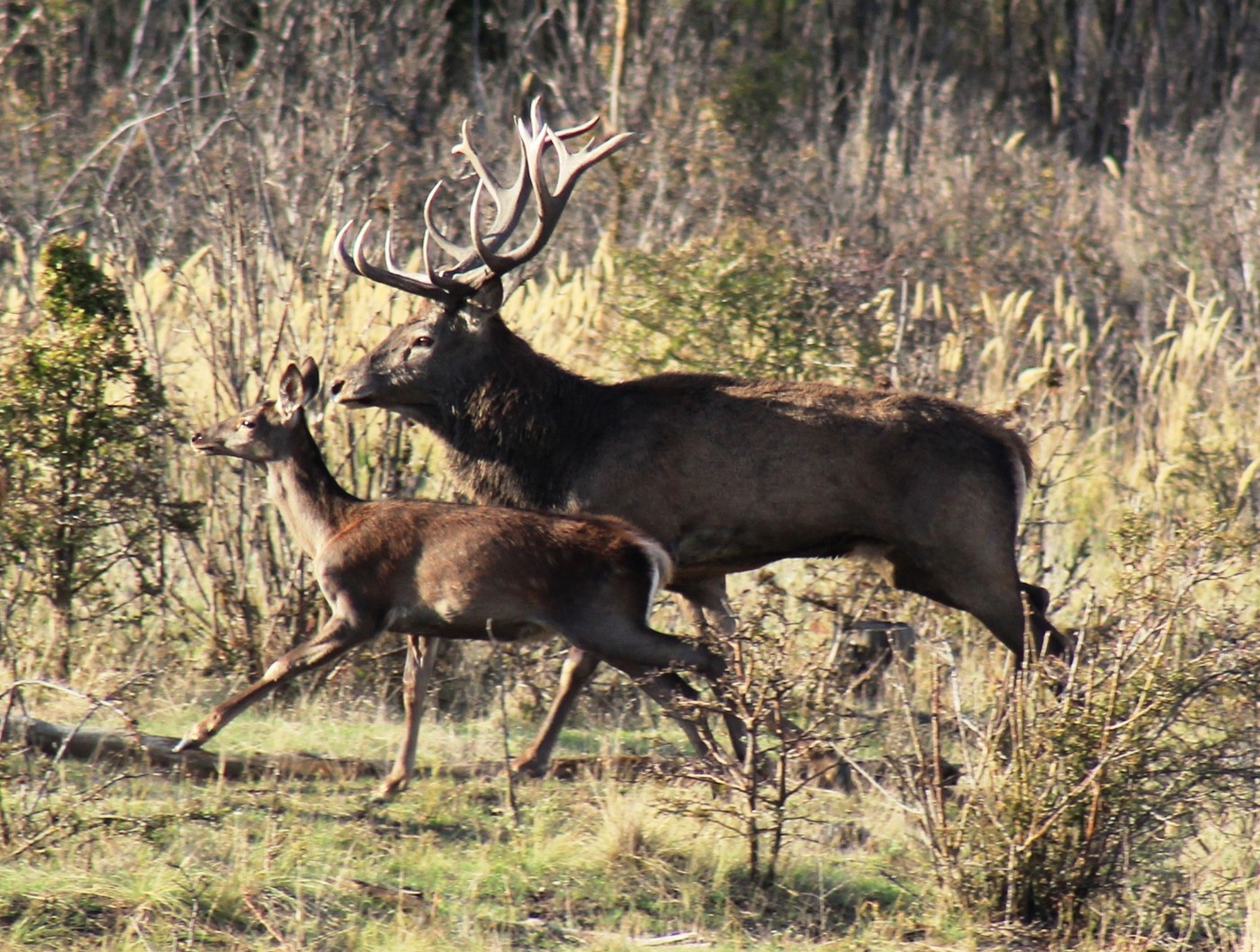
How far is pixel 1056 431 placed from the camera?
11.9 metres

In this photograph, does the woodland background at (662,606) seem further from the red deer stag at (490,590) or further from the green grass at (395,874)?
the red deer stag at (490,590)

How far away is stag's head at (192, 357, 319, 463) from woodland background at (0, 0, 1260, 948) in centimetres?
69

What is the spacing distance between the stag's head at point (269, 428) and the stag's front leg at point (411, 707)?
1048 millimetres

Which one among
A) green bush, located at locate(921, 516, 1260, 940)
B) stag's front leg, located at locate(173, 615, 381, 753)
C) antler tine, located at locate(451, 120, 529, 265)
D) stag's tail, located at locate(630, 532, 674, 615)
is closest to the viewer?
green bush, located at locate(921, 516, 1260, 940)

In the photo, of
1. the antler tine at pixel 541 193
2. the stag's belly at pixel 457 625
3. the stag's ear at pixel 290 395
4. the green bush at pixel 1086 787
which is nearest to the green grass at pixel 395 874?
the green bush at pixel 1086 787

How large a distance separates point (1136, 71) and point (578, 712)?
16.7m

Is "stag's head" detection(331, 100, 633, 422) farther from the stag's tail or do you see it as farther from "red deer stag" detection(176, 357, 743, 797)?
the stag's tail

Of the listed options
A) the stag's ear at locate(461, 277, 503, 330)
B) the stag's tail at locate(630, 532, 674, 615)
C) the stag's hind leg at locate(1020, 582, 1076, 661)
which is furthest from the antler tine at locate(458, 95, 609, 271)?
the stag's hind leg at locate(1020, 582, 1076, 661)

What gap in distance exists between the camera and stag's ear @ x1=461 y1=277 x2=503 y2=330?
7926 millimetres

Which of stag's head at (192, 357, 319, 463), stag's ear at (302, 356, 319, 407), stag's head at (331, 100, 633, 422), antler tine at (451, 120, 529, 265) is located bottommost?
stag's head at (192, 357, 319, 463)

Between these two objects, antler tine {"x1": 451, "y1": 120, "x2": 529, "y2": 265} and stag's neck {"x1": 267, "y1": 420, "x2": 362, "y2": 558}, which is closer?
stag's neck {"x1": 267, "y1": 420, "x2": 362, "y2": 558}

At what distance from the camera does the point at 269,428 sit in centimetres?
766

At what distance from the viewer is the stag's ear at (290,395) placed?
25.0ft

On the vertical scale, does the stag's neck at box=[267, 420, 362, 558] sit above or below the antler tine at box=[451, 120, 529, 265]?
below
